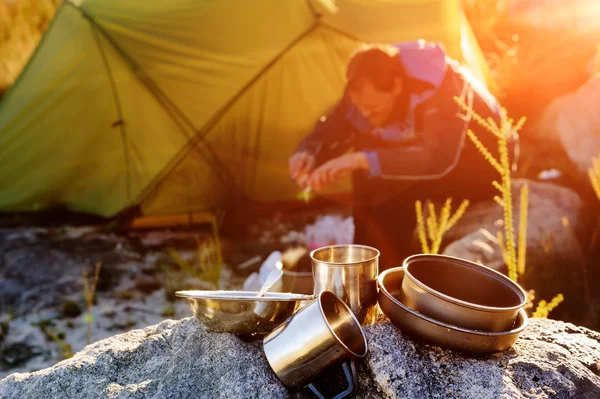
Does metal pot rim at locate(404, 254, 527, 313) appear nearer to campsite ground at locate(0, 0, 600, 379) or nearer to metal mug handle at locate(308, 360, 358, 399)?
metal mug handle at locate(308, 360, 358, 399)

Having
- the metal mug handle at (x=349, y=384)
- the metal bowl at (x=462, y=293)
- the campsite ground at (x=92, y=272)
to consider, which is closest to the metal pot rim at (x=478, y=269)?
the metal bowl at (x=462, y=293)

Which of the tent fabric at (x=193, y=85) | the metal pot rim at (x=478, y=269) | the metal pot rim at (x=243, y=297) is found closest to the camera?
the metal pot rim at (x=478, y=269)

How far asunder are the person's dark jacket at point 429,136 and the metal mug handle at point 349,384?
1.95 meters

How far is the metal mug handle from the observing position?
124cm

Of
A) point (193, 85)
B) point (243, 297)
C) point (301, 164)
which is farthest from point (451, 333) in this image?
point (193, 85)

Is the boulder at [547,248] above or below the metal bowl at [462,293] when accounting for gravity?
below

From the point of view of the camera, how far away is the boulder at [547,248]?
2.95 metres

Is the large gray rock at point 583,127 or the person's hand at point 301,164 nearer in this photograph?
the person's hand at point 301,164

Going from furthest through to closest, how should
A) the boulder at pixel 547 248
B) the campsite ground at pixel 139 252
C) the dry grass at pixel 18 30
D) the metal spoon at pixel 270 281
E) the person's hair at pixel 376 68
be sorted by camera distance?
the dry grass at pixel 18 30
the campsite ground at pixel 139 252
the person's hair at pixel 376 68
the boulder at pixel 547 248
the metal spoon at pixel 270 281

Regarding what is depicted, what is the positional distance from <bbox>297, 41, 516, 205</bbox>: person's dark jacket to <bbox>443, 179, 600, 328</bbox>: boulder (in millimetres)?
329

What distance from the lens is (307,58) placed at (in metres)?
4.55

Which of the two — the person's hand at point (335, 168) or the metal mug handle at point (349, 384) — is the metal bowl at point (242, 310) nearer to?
the metal mug handle at point (349, 384)

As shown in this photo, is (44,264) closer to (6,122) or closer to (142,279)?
(142,279)

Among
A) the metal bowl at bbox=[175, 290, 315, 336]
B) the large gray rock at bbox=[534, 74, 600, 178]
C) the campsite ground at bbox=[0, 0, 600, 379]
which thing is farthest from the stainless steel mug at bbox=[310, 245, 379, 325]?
the large gray rock at bbox=[534, 74, 600, 178]
